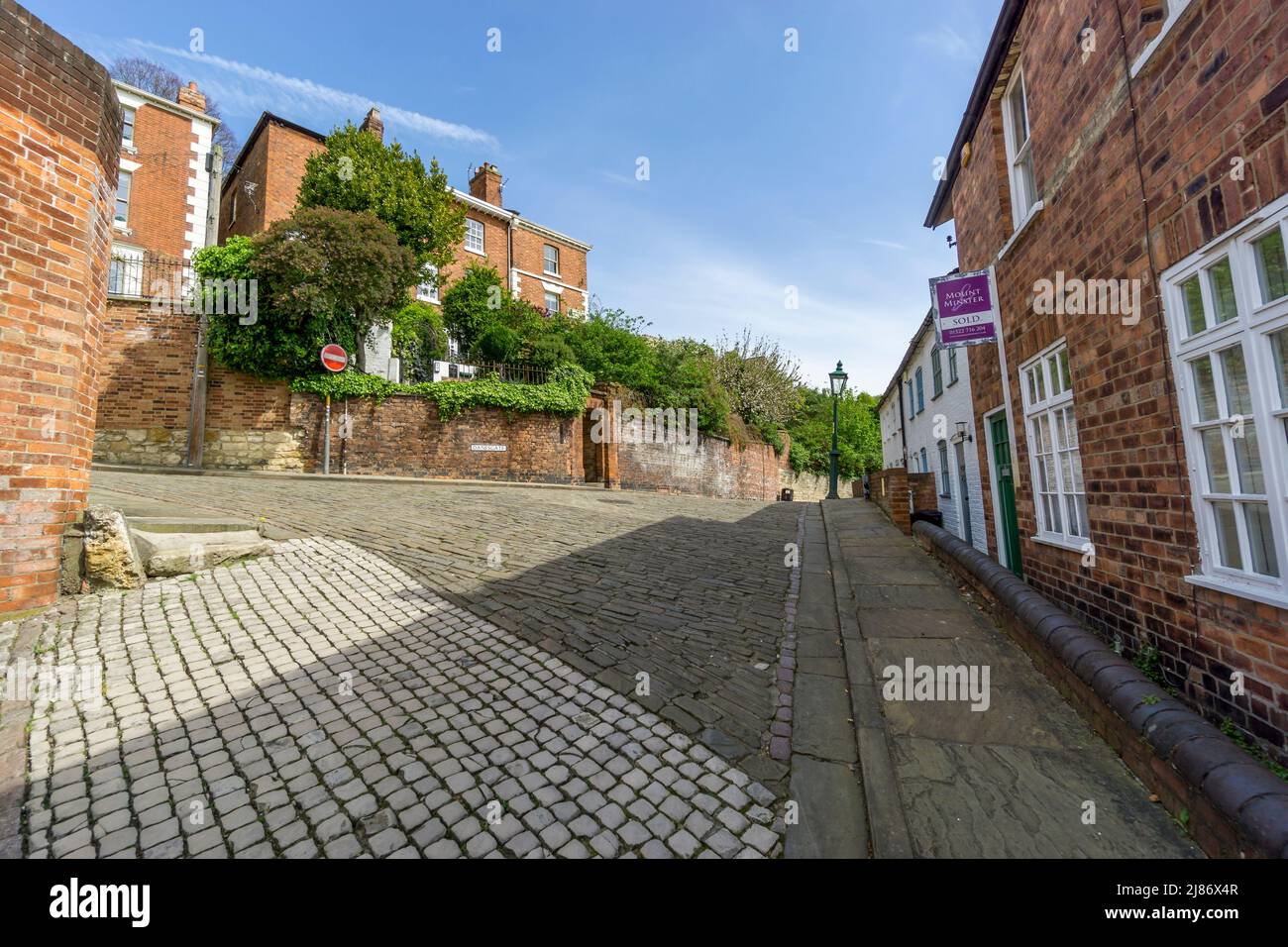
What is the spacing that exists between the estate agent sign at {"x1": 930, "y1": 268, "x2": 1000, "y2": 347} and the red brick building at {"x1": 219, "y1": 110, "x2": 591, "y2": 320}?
1765cm

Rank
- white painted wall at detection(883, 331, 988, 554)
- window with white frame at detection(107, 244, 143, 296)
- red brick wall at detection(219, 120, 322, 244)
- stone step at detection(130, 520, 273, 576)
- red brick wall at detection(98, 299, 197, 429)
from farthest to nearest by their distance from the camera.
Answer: red brick wall at detection(219, 120, 322, 244) < window with white frame at detection(107, 244, 143, 296) < red brick wall at detection(98, 299, 197, 429) < white painted wall at detection(883, 331, 988, 554) < stone step at detection(130, 520, 273, 576)

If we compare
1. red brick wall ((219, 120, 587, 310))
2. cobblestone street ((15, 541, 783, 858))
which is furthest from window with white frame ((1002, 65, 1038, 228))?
red brick wall ((219, 120, 587, 310))

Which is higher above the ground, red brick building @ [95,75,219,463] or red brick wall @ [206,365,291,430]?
red brick building @ [95,75,219,463]

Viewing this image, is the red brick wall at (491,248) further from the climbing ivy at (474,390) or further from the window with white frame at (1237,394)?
the window with white frame at (1237,394)

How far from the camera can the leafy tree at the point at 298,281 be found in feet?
46.3

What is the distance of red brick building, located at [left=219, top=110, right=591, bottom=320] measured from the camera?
859 inches

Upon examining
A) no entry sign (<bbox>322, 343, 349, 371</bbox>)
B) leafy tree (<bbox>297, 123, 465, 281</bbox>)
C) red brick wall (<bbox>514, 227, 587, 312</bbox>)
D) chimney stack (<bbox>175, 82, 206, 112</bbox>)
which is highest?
chimney stack (<bbox>175, 82, 206, 112</bbox>)

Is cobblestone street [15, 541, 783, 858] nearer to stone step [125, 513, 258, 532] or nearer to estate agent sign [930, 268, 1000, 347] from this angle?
stone step [125, 513, 258, 532]

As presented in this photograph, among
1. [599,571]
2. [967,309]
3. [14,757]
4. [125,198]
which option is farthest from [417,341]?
[14,757]

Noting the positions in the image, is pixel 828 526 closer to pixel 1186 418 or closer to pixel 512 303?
pixel 1186 418

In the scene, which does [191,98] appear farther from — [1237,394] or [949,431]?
[1237,394]

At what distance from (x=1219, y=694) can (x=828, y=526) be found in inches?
395

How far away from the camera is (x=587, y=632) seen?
4656 mm
